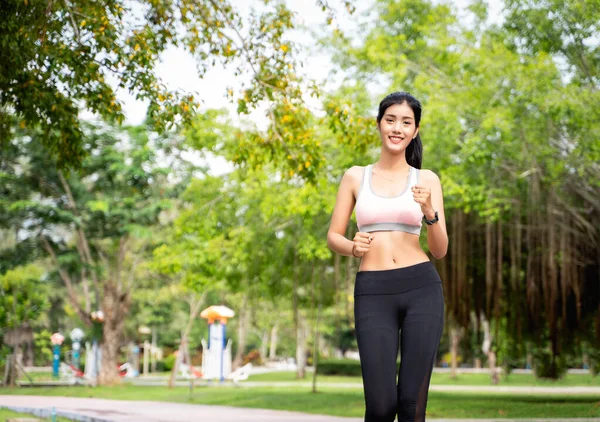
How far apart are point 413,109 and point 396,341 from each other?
3.43 ft

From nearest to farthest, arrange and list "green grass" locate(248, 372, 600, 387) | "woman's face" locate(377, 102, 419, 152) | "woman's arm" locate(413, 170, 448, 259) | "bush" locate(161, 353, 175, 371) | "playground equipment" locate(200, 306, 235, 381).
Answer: "woman's arm" locate(413, 170, 448, 259) → "woman's face" locate(377, 102, 419, 152) → "playground equipment" locate(200, 306, 235, 381) → "green grass" locate(248, 372, 600, 387) → "bush" locate(161, 353, 175, 371)

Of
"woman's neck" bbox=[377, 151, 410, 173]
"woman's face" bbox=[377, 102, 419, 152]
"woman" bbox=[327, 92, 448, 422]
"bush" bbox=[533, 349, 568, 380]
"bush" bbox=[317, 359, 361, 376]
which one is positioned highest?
"woman's face" bbox=[377, 102, 419, 152]

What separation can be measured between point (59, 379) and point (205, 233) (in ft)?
61.9

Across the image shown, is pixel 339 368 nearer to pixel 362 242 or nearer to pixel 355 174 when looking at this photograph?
pixel 355 174

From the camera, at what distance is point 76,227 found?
108 feet

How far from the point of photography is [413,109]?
3.95 metres

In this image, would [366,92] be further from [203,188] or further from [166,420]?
[166,420]

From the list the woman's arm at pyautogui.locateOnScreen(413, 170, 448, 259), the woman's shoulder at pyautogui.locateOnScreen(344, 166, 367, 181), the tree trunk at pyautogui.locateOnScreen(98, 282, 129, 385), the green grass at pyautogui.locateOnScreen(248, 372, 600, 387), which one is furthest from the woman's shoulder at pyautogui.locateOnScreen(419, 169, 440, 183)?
the tree trunk at pyautogui.locateOnScreen(98, 282, 129, 385)

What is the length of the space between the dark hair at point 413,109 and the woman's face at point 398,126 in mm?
20

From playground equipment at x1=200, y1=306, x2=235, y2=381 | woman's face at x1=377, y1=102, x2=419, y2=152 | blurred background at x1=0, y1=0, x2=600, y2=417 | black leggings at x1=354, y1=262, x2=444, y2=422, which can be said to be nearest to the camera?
black leggings at x1=354, y1=262, x2=444, y2=422

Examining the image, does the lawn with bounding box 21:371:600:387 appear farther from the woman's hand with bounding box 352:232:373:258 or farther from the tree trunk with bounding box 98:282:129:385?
the woman's hand with bounding box 352:232:373:258

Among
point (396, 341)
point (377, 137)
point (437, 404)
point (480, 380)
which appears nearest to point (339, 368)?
point (480, 380)

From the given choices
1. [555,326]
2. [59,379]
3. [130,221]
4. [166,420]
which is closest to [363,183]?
[166,420]

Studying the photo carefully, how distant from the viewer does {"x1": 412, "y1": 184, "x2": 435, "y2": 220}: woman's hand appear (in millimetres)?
3670
